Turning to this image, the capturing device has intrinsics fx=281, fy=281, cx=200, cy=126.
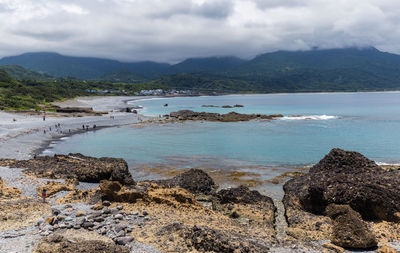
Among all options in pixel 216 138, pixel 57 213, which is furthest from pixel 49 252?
pixel 216 138

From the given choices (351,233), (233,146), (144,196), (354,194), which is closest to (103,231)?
(144,196)

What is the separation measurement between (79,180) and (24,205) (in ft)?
23.6

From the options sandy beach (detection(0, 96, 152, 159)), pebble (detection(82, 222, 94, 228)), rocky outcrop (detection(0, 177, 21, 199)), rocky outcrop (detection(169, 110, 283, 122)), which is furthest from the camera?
rocky outcrop (detection(169, 110, 283, 122))

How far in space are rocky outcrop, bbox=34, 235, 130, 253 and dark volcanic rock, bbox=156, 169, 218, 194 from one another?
9.57m

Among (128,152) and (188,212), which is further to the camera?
(128,152)

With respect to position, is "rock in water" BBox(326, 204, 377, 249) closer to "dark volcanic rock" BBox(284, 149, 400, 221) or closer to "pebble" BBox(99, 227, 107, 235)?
"dark volcanic rock" BBox(284, 149, 400, 221)

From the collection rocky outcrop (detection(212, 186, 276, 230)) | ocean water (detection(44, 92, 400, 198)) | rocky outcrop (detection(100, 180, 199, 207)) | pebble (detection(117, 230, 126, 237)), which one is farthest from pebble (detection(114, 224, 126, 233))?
ocean water (detection(44, 92, 400, 198))

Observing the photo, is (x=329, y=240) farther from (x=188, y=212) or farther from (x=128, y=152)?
(x=128, y=152)

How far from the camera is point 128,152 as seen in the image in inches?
1529

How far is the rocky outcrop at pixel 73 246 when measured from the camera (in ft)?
34.1

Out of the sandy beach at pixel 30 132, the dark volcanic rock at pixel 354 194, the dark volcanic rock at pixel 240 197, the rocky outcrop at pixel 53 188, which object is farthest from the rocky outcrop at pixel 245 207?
the sandy beach at pixel 30 132

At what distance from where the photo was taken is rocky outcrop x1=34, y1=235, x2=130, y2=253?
34.1ft

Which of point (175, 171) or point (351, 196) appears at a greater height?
point (351, 196)

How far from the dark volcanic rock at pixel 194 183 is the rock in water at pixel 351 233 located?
373 inches
